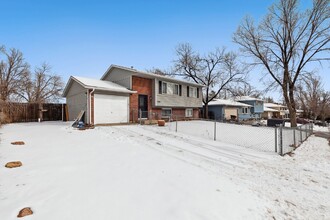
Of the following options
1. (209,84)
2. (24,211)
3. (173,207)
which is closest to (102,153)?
(24,211)

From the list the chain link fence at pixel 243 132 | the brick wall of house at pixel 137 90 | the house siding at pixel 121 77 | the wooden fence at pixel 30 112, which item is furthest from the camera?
the house siding at pixel 121 77

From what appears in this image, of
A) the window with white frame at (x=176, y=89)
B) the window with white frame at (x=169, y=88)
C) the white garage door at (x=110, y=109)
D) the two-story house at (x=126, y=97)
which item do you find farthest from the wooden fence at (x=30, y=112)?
the window with white frame at (x=176, y=89)

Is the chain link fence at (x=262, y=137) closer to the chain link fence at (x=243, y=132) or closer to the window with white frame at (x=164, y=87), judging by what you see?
the chain link fence at (x=243, y=132)

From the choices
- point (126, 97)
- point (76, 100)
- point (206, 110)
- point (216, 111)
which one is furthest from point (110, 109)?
point (216, 111)

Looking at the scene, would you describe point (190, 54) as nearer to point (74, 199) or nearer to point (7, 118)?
point (7, 118)

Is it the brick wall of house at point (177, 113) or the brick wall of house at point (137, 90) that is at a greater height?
the brick wall of house at point (137, 90)

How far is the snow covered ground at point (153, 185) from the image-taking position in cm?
277

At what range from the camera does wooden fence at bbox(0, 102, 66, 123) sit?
14.8 m

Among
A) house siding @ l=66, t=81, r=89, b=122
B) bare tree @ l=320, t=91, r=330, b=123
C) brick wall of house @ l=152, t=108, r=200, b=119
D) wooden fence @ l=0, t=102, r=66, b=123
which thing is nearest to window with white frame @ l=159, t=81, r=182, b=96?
brick wall of house @ l=152, t=108, r=200, b=119

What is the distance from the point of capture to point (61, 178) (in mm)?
3723

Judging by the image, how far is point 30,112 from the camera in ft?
53.7

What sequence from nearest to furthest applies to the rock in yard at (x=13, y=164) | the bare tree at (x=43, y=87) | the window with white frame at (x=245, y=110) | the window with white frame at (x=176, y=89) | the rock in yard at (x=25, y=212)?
the rock in yard at (x=25, y=212) → the rock in yard at (x=13, y=164) → the window with white frame at (x=176, y=89) → the bare tree at (x=43, y=87) → the window with white frame at (x=245, y=110)

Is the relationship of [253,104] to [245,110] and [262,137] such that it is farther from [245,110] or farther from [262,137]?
[262,137]

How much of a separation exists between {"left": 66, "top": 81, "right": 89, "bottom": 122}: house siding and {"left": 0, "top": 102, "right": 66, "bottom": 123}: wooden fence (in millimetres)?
1634
